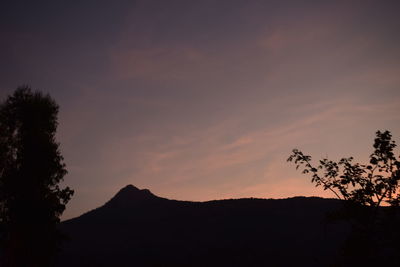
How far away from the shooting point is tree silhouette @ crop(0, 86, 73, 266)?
83.9 ft

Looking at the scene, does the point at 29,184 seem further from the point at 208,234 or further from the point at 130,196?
the point at 130,196

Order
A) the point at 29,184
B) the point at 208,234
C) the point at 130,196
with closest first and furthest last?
the point at 29,184 → the point at 208,234 → the point at 130,196

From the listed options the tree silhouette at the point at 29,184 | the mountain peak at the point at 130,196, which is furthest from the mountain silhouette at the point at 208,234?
the tree silhouette at the point at 29,184

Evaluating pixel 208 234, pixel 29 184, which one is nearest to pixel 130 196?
pixel 208 234

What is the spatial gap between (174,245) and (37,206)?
82.0 meters

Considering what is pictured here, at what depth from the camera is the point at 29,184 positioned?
87.3ft

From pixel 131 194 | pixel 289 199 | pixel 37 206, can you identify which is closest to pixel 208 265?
pixel 289 199

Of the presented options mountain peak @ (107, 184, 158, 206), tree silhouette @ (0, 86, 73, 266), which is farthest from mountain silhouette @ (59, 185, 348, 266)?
tree silhouette @ (0, 86, 73, 266)

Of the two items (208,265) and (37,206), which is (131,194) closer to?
(208,265)

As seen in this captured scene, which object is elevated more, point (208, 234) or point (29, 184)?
point (29, 184)

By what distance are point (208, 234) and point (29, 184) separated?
86.8 metres

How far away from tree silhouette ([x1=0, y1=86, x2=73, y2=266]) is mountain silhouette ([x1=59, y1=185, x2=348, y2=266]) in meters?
64.9

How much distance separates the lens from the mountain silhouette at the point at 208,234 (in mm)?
87000

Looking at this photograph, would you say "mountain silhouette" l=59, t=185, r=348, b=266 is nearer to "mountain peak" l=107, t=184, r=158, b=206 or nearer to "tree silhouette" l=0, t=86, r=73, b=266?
"mountain peak" l=107, t=184, r=158, b=206
